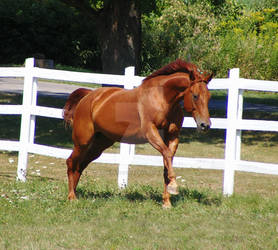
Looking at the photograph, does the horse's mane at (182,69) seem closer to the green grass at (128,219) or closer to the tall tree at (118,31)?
the green grass at (128,219)

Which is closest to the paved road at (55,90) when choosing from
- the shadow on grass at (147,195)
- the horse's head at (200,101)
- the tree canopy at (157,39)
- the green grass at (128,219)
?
the tree canopy at (157,39)

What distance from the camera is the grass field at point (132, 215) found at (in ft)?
17.5

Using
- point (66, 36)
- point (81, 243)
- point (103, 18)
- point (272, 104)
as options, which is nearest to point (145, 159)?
point (81, 243)

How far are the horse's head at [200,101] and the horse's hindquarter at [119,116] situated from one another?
32.0 inches

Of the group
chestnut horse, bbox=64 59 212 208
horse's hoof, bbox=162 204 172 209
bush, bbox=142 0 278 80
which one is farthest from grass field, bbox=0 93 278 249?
bush, bbox=142 0 278 80

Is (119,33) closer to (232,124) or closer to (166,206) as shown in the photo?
(232,124)

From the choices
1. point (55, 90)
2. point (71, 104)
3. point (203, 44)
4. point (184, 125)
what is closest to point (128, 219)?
point (71, 104)

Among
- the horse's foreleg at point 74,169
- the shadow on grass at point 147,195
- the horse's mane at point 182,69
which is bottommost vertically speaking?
the shadow on grass at point 147,195

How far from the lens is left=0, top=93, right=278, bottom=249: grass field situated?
17.5 feet

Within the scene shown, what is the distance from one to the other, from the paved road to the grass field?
9530mm

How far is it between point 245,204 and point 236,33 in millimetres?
25386

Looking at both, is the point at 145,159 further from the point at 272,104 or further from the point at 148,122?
the point at 272,104

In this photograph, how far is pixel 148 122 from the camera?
21.4 feet

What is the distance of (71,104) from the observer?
7676 millimetres
